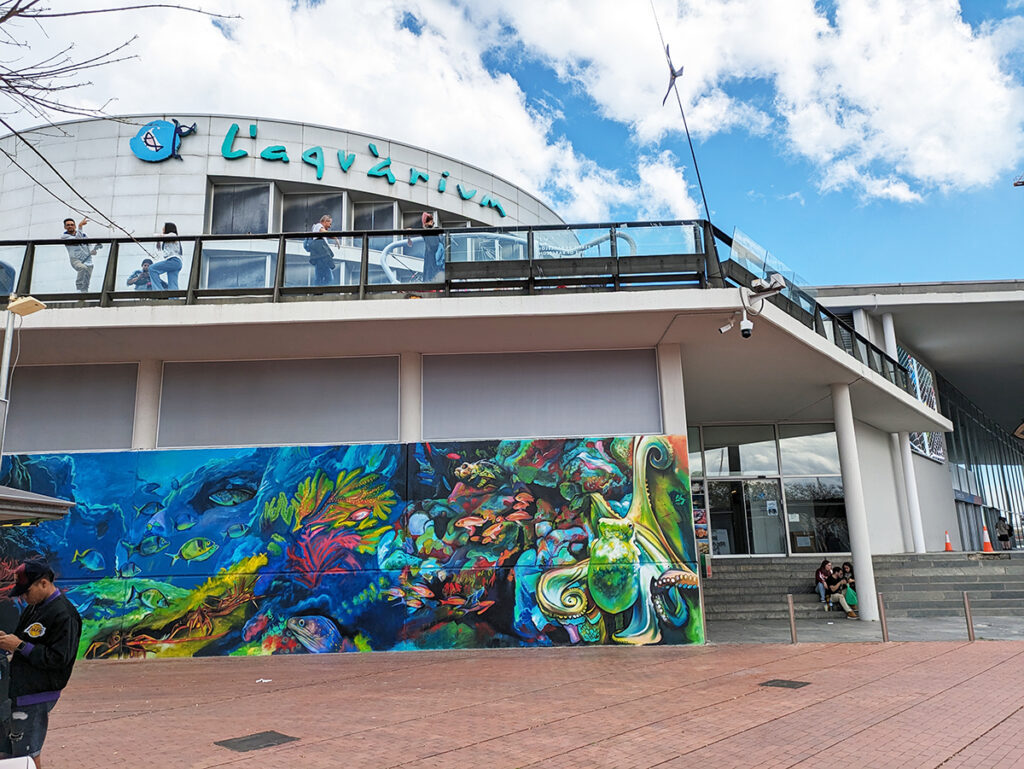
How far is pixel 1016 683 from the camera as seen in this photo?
8.25 meters

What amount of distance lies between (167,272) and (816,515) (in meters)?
15.7

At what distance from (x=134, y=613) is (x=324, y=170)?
12.0 m

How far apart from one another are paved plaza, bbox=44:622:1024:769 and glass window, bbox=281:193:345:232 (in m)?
11.7

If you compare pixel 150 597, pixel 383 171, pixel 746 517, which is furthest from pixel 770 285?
pixel 383 171

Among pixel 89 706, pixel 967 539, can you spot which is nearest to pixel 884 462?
pixel 967 539

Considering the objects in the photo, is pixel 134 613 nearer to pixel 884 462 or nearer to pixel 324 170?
pixel 324 170

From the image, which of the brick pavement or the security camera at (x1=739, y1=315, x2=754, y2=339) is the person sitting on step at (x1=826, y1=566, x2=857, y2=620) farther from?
the security camera at (x1=739, y1=315, x2=754, y2=339)

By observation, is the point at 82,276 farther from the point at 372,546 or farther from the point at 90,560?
the point at 372,546

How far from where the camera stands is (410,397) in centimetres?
1249

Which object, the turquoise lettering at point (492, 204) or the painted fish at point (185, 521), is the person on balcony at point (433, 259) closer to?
the painted fish at point (185, 521)

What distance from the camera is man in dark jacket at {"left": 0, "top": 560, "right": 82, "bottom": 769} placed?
4363 millimetres

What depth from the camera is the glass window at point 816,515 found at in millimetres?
19359

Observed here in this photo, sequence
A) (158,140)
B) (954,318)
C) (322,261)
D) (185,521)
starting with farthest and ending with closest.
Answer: (954,318)
(158,140)
(322,261)
(185,521)

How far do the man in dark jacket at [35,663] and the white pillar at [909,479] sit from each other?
21.1m
